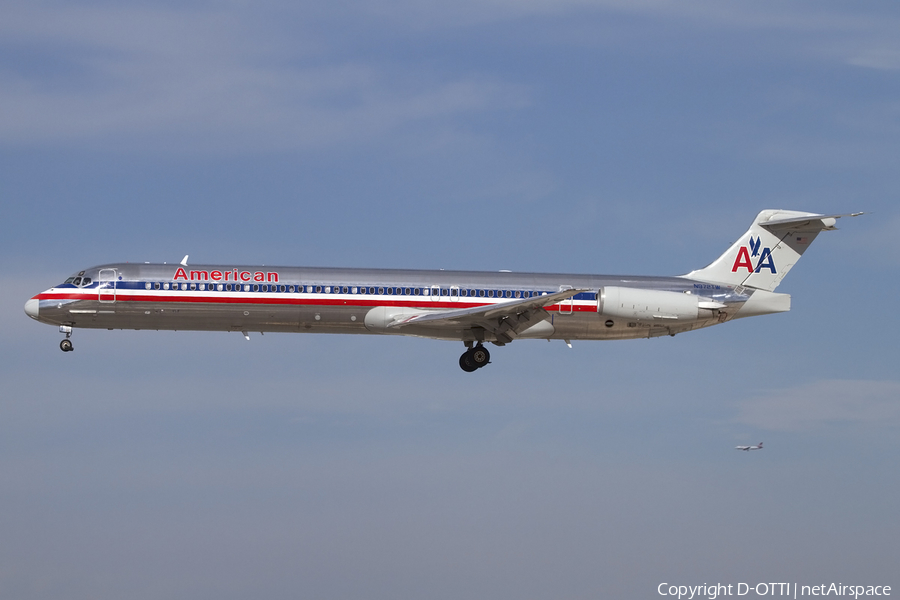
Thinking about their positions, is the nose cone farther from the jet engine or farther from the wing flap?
the jet engine

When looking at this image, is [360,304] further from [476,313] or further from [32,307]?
[32,307]

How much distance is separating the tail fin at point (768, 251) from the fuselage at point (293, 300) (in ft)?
12.8

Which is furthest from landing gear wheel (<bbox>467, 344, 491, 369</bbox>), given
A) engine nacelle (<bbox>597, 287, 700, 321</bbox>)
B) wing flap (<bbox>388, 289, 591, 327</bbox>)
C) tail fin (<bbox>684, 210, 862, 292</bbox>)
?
tail fin (<bbox>684, 210, 862, 292</bbox>)

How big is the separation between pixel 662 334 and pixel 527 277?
5.72m

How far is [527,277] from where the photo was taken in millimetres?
42969

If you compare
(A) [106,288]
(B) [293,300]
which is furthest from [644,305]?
(A) [106,288]

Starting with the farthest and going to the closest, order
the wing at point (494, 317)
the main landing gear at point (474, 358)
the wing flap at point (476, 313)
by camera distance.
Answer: the main landing gear at point (474, 358) → the wing at point (494, 317) → the wing flap at point (476, 313)

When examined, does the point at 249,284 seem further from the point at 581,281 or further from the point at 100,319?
the point at 581,281

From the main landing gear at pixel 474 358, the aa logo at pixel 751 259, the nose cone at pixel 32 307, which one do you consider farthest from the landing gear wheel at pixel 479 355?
the nose cone at pixel 32 307

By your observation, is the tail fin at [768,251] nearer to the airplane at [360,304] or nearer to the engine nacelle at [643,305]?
the airplane at [360,304]

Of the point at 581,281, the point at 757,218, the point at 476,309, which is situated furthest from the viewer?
the point at 757,218

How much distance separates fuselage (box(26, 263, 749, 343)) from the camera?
4106 centimetres

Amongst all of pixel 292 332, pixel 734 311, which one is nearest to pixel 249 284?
pixel 292 332

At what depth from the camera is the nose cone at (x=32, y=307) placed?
41.6 m
